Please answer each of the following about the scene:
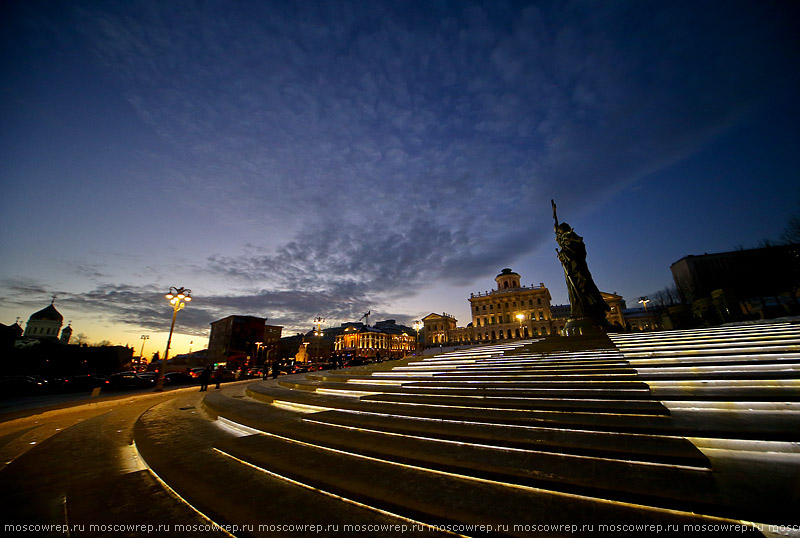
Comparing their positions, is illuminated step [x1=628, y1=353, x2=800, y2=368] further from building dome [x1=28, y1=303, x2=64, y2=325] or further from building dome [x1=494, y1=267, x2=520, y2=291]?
building dome [x1=28, y1=303, x2=64, y2=325]

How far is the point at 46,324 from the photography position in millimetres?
74188

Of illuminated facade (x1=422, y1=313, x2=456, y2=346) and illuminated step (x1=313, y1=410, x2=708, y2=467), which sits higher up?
illuminated facade (x1=422, y1=313, x2=456, y2=346)

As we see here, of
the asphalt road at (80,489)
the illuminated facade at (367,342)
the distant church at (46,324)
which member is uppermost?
the distant church at (46,324)

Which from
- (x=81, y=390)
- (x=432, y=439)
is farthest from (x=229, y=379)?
(x=432, y=439)

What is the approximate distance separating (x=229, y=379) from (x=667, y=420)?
26696 mm

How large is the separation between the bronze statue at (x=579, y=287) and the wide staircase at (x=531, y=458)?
9616 millimetres

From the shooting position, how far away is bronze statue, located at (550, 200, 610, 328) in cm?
1525

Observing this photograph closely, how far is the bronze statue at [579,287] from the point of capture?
1525 cm

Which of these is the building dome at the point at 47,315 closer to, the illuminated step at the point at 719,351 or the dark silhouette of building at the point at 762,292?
the illuminated step at the point at 719,351

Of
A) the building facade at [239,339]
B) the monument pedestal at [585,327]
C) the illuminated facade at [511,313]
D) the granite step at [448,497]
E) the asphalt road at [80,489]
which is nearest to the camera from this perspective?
the granite step at [448,497]

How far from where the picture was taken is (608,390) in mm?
4859

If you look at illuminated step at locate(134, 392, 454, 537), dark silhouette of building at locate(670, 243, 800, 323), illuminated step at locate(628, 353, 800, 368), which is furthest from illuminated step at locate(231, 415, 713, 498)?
dark silhouette of building at locate(670, 243, 800, 323)

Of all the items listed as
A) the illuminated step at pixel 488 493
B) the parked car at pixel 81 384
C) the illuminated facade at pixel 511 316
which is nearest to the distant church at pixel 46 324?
the parked car at pixel 81 384

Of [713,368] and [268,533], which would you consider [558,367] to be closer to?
[713,368]
